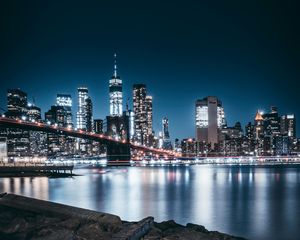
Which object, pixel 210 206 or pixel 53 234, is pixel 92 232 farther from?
pixel 210 206

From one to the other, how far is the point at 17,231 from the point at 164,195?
940 inches

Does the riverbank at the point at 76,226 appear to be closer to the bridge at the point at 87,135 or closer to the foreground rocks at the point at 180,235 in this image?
the foreground rocks at the point at 180,235

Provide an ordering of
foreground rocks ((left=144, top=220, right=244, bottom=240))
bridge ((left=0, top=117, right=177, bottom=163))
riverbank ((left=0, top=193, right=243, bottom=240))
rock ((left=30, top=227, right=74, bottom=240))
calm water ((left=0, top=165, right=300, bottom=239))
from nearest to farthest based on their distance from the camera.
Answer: rock ((left=30, top=227, right=74, bottom=240)) → riverbank ((left=0, top=193, right=243, bottom=240)) → foreground rocks ((left=144, top=220, right=244, bottom=240)) → calm water ((left=0, top=165, right=300, bottom=239)) → bridge ((left=0, top=117, right=177, bottom=163))

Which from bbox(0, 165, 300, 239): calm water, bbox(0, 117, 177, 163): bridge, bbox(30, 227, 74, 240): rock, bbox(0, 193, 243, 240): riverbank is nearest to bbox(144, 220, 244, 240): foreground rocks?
bbox(0, 193, 243, 240): riverbank

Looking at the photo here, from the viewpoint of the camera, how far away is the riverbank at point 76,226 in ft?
45.9

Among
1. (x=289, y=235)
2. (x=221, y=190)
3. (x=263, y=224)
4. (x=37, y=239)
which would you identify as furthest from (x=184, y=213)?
(x=221, y=190)

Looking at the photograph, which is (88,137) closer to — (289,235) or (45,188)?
(45,188)

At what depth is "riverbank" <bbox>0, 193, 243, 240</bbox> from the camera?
14.0 meters

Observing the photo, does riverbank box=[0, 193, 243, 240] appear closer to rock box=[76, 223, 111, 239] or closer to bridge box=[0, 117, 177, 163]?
rock box=[76, 223, 111, 239]

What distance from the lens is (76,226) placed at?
15.3 metres

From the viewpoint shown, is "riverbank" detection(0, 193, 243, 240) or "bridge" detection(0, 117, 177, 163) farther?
"bridge" detection(0, 117, 177, 163)

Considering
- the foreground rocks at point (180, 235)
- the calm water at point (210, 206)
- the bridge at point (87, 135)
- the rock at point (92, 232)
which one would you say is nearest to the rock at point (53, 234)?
the rock at point (92, 232)

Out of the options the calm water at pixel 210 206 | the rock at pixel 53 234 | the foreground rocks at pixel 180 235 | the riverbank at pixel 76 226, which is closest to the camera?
the rock at pixel 53 234

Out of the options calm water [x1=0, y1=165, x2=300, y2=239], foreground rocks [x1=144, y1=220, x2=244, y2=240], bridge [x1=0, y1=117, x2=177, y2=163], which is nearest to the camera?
foreground rocks [x1=144, y1=220, x2=244, y2=240]
